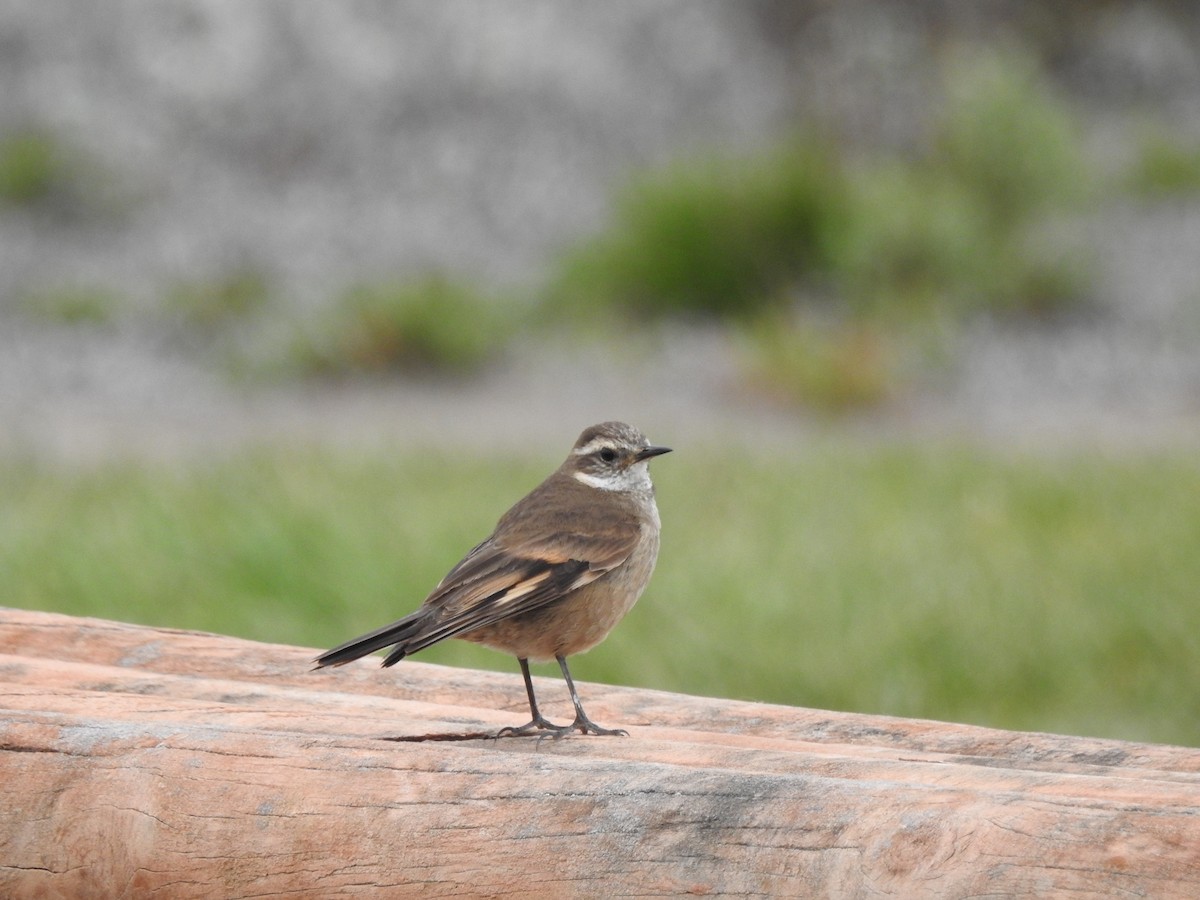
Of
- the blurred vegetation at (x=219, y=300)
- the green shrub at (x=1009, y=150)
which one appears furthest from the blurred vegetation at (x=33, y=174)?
the green shrub at (x=1009, y=150)

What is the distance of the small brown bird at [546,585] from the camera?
3652 millimetres

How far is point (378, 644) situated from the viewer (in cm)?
344

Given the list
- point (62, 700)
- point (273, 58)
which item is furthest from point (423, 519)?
point (273, 58)

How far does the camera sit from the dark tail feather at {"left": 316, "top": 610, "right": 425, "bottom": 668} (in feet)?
11.1

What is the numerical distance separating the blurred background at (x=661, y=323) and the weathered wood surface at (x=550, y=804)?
10.0 ft

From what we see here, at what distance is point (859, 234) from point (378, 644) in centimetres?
895

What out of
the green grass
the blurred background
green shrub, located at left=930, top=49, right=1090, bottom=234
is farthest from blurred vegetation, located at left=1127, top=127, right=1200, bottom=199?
the green grass

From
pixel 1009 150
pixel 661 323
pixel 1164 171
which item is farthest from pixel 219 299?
pixel 1164 171

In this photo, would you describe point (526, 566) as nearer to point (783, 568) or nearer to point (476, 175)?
point (783, 568)

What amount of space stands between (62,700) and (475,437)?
22.8 ft

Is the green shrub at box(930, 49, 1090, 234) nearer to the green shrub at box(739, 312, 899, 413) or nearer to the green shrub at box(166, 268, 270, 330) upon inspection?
the green shrub at box(739, 312, 899, 413)

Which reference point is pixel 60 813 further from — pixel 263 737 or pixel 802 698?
pixel 802 698

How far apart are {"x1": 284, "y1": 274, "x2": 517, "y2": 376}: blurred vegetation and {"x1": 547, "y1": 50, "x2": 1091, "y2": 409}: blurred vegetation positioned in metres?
1.03

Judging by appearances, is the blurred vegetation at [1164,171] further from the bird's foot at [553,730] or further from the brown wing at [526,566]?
the bird's foot at [553,730]
